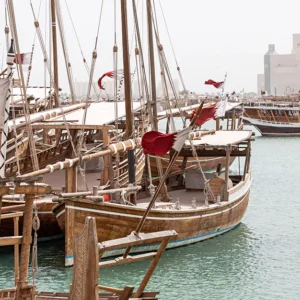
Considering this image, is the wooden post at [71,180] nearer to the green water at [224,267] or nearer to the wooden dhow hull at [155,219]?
the wooden dhow hull at [155,219]

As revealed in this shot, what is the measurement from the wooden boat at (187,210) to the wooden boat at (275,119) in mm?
64111

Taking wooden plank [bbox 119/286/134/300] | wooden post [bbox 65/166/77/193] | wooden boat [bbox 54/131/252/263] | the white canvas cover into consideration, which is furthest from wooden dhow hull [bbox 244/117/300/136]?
wooden plank [bbox 119/286/134/300]

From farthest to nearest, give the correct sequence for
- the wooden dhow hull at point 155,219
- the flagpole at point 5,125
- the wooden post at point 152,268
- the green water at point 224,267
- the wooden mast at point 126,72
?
the wooden mast at point 126,72 < the wooden dhow hull at point 155,219 < the green water at point 224,267 < the flagpole at point 5,125 < the wooden post at point 152,268

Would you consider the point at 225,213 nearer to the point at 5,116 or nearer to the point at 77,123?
the point at 77,123

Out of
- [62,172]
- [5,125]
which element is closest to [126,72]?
[62,172]

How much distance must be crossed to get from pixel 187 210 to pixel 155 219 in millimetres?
1511

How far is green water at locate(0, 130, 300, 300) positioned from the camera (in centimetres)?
2208

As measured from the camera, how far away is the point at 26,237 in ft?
42.9

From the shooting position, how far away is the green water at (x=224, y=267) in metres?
22.1

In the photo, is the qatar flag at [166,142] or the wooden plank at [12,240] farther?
the qatar flag at [166,142]

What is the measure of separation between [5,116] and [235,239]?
50.1 ft

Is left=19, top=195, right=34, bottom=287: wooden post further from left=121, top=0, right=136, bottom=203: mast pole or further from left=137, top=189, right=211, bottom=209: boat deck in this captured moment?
left=121, top=0, right=136, bottom=203: mast pole

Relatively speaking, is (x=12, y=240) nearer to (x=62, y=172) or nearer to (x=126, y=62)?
(x=126, y=62)

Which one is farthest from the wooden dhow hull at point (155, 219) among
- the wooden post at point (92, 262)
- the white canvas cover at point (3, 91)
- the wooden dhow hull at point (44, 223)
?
the wooden post at point (92, 262)
